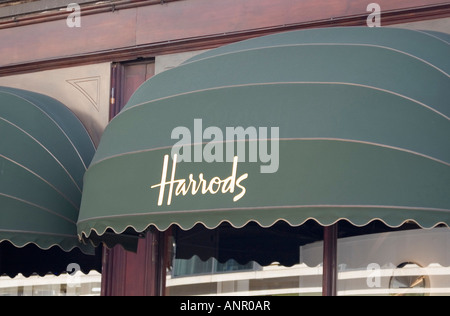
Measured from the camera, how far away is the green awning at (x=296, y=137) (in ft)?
22.5

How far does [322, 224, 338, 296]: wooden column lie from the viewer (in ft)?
29.6

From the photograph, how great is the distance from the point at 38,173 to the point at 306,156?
3601 mm

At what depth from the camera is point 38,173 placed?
364 inches

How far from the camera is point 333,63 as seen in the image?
7.56m

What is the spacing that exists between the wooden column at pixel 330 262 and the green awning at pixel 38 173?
2.85m

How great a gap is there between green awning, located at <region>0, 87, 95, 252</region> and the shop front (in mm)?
514

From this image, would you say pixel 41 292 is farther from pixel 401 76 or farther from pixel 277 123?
pixel 401 76

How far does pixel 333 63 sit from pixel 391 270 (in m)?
2.54

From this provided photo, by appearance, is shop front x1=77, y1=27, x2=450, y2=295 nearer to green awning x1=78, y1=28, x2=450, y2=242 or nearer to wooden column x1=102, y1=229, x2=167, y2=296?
green awning x1=78, y1=28, x2=450, y2=242

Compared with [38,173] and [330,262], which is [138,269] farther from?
[330,262]

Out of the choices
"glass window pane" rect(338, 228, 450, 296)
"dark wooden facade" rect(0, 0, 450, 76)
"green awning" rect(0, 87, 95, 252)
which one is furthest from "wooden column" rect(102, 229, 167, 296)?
"dark wooden facade" rect(0, 0, 450, 76)

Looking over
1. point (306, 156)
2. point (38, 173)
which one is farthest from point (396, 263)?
point (38, 173)

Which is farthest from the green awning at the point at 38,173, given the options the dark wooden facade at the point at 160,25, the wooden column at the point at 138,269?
the dark wooden facade at the point at 160,25
